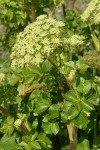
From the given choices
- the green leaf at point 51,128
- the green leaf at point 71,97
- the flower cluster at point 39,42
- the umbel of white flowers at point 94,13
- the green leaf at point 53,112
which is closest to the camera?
the flower cluster at point 39,42

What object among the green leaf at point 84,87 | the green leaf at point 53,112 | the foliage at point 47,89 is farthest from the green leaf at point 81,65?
the green leaf at point 53,112

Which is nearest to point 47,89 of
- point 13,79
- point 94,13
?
point 13,79

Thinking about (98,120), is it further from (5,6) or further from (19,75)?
(5,6)

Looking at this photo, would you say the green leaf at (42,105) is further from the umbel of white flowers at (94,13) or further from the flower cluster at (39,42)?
the umbel of white flowers at (94,13)

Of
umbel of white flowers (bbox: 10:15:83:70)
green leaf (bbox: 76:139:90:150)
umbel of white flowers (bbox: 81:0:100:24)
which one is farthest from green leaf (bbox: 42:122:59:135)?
umbel of white flowers (bbox: 81:0:100:24)

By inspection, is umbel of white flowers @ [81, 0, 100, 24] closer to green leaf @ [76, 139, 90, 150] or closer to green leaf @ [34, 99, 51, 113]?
green leaf @ [34, 99, 51, 113]

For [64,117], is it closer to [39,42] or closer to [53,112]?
[53,112]

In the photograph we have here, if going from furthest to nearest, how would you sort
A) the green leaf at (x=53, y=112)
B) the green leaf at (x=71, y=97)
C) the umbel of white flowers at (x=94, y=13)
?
the umbel of white flowers at (x=94, y=13) < the green leaf at (x=53, y=112) < the green leaf at (x=71, y=97)
